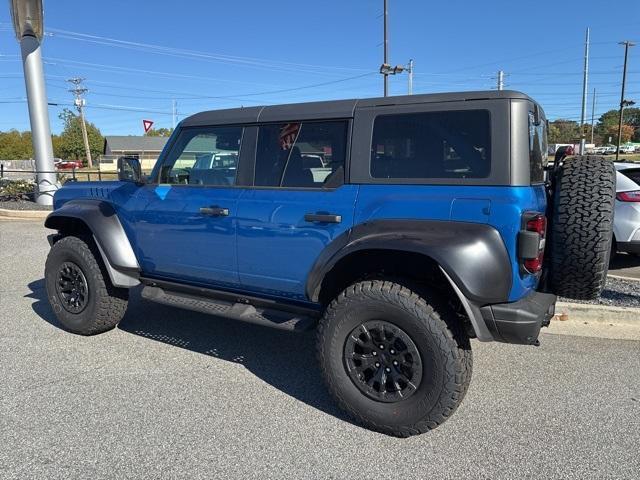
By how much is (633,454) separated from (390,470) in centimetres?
134

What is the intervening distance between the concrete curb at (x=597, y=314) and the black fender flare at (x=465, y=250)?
2.34m

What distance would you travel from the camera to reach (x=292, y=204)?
3.44m

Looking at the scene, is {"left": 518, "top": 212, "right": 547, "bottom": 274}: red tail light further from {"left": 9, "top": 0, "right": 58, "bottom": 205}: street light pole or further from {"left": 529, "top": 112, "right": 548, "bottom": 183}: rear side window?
{"left": 9, "top": 0, "right": 58, "bottom": 205}: street light pole

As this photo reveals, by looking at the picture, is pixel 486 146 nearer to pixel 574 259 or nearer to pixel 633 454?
pixel 574 259

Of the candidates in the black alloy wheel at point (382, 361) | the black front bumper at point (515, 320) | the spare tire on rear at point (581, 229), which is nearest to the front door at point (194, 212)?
the black alloy wheel at point (382, 361)

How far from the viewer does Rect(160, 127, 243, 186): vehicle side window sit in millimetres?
3934

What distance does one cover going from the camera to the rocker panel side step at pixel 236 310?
3492mm

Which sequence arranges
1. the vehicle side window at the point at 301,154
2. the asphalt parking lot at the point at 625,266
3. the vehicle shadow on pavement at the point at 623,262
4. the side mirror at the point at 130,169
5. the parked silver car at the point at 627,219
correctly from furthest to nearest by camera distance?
the vehicle shadow on pavement at the point at 623,262 → the asphalt parking lot at the point at 625,266 → the parked silver car at the point at 627,219 → the side mirror at the point at 130,169 → the vehicle side window at the point at 301,154

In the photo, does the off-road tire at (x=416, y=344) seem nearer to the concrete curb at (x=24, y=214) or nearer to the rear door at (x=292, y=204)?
the rear door at (x=292, y=204)

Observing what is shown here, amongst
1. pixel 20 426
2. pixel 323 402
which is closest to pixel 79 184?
pixel 20 426

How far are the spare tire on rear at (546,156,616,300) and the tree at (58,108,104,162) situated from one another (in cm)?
9069

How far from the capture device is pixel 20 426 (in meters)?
3.14

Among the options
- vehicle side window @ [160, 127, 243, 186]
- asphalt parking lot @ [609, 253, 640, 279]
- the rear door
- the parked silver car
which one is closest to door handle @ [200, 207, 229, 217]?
the rear door

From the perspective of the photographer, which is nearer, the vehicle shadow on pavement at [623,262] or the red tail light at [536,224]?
the red tail light at [536,224]
